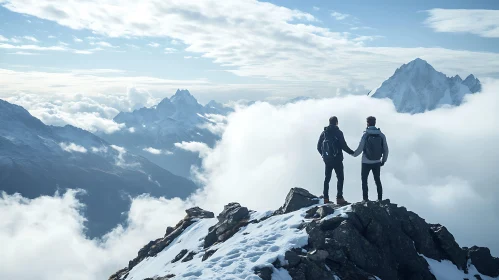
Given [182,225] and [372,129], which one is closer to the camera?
[372,129]

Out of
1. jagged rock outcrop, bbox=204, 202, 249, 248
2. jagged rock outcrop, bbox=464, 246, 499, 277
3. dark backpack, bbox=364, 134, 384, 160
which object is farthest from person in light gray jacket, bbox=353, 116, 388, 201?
jagged rock outcrop, bbox=204, 202, 249, 248

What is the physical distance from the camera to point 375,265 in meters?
17.7

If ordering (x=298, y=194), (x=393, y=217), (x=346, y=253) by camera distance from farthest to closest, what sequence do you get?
1. (x=298, y=194)
2. (x=393, y=217)
3. (x=346, y=253)

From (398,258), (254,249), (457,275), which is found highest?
(254,249)

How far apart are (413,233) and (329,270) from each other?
809cm

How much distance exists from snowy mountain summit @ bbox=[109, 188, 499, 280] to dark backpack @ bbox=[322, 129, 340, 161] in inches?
118

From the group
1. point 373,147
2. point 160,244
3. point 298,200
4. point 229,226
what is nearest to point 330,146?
point 373,147

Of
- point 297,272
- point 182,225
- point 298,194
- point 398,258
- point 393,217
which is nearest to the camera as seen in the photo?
point 297,272

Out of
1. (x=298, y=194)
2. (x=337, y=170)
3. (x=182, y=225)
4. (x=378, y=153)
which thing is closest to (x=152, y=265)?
(x=182, y=225)

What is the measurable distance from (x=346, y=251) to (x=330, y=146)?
6071 mm

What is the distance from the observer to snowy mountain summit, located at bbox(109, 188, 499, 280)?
16078 millimetres

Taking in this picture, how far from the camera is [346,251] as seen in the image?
684 inches

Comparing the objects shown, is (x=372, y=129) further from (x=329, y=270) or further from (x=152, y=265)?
(x=152, y=265)

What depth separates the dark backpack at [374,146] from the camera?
1989cm
